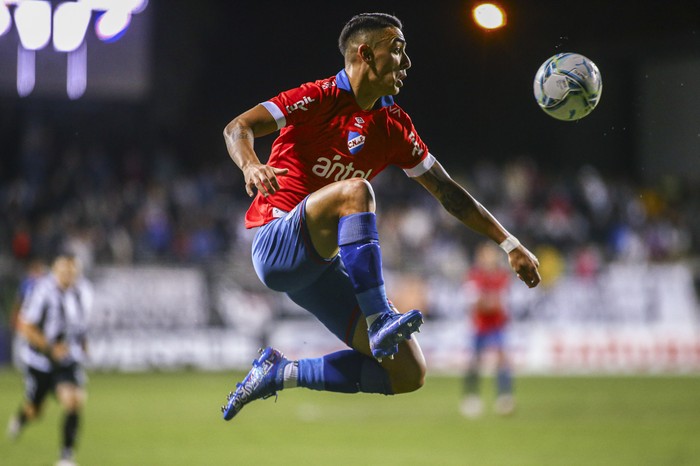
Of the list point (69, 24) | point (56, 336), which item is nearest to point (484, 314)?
point (56, 336)

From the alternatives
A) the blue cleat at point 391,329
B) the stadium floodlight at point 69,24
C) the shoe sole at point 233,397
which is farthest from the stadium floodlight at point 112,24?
the blue cleat at point 391,329

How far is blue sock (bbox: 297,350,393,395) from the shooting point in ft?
20.7

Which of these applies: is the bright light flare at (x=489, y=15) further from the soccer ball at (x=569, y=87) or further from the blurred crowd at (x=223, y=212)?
the blurred crowd at (x=223, y=212)

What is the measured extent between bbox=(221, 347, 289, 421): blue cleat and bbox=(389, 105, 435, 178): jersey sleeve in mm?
1477

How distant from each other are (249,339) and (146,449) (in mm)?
8448

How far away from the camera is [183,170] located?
24078mm

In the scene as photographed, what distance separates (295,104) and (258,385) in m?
1.77

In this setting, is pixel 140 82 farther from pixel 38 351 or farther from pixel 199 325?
pixel 38 351

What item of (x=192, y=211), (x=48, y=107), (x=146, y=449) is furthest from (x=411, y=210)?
(x=146, y=449)

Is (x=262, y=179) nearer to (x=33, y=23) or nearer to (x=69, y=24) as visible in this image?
(x=69, y=24)

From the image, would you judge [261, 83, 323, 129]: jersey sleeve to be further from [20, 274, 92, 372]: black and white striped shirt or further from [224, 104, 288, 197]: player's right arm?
[20, 274, 92, 372]: black and white striped shirt

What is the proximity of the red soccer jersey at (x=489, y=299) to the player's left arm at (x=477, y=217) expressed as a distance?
29.9ft

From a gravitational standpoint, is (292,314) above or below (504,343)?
above

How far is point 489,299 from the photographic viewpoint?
1562 cm
